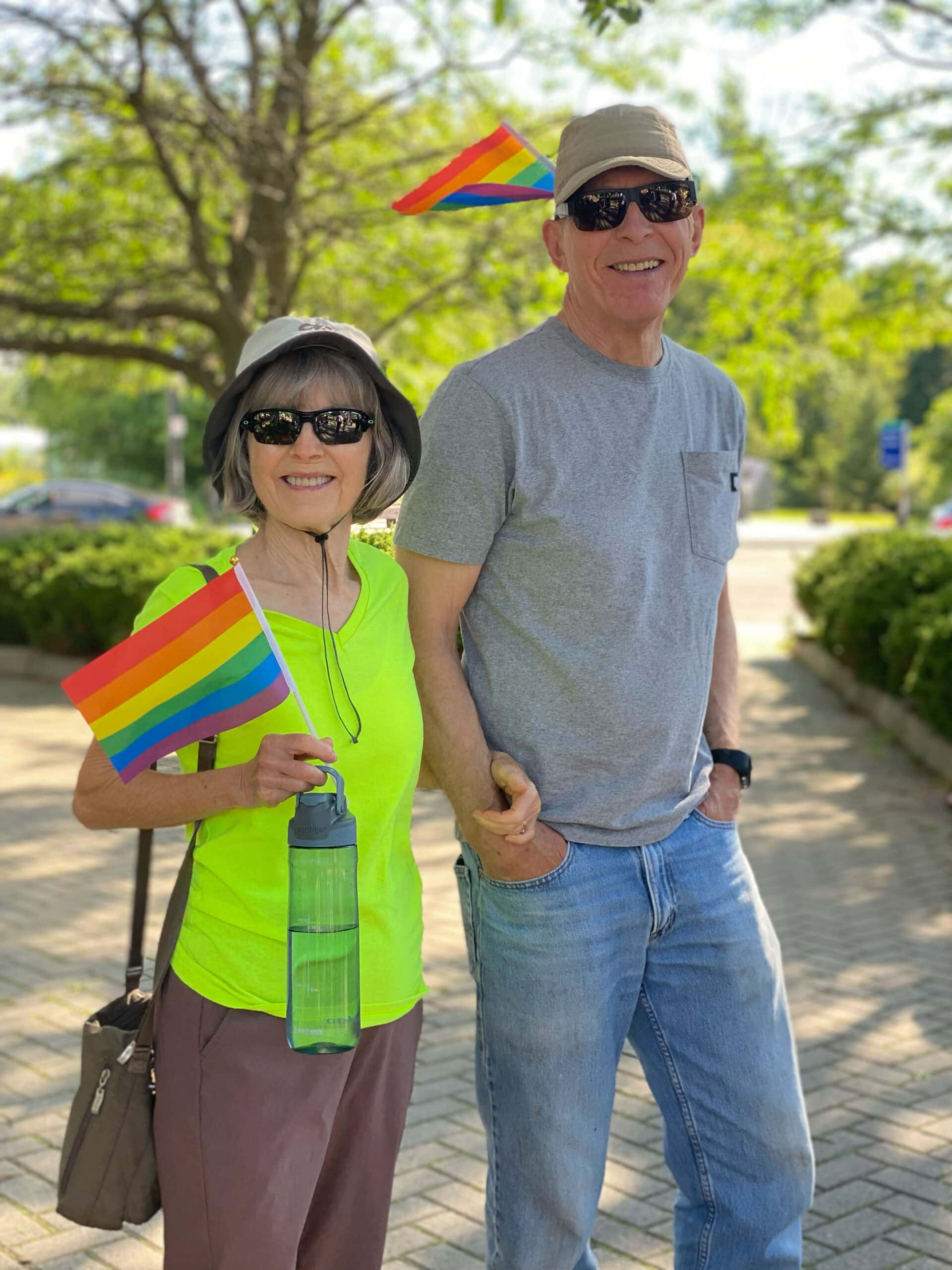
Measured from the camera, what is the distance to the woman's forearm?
2.05 metres

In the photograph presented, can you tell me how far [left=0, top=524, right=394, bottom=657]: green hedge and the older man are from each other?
32.3ft

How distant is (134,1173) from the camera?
2170mm

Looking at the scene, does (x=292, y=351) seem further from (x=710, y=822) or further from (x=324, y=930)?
(x=710, y=822)

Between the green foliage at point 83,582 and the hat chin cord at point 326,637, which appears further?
the green foliage at point 83,582

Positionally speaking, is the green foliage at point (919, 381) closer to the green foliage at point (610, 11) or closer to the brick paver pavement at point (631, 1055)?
the brick paver pavement at point (631, 1055)

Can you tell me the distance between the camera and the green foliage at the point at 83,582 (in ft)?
41.2

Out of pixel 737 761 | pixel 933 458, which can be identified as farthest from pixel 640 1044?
pixel 933 458

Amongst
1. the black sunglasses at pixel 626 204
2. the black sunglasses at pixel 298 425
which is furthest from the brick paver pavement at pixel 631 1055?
the black sunglasses at pixel 626 204

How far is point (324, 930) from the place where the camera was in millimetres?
2018

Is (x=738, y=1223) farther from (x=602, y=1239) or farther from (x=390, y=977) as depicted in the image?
(x=602, y=1239)

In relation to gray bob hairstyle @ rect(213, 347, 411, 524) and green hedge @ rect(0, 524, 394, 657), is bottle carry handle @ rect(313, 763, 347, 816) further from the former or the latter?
green hedge @ rect(0, 524, 394, 657)

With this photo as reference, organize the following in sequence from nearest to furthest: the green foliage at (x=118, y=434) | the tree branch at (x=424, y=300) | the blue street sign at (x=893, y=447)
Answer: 1. the tree branch at (x=424, y=300)
2. the blue street sign at (x=893, y=447)
3. the green foliage at (x=118, y=434)

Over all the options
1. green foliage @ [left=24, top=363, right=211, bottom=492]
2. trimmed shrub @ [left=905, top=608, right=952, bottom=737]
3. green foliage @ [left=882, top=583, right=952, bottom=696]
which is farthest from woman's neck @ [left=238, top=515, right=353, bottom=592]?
green foliage @ [left=24, top=363, right=211, bottom=492]

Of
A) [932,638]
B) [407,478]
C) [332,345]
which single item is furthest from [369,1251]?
[932,638]
